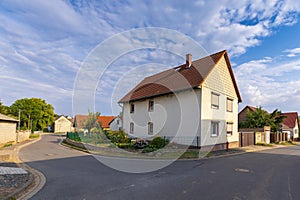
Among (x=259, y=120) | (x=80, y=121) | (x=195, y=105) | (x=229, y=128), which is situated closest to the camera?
(x=195, y=105)

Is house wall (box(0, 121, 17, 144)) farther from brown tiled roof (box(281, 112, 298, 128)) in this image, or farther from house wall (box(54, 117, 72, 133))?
house wall (box(54, 117, 72, 133))

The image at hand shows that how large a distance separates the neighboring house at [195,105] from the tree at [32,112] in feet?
155

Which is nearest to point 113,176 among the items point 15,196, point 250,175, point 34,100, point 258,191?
point 15,196

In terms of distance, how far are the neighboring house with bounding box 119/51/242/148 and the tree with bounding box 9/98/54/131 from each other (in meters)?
Answer: 47.4

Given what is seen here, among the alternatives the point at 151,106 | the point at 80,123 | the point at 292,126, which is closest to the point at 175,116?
the point at 151,106

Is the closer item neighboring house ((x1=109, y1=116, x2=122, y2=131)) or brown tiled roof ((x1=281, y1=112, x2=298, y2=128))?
neighboring house ((x1=109, y1=116, x2=122, y2=131))

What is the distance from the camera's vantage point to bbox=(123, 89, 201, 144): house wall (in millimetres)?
16969

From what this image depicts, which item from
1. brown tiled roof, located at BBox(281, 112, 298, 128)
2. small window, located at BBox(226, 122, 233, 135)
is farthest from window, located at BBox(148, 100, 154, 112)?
brown tiled roof, located at BBox(281, 112, 298, 128)

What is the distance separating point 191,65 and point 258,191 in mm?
16223

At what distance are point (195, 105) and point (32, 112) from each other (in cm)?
5667

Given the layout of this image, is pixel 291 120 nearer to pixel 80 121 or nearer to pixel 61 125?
pixel 80 121

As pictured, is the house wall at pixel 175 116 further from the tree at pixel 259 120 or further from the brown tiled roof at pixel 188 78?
the tree at pixel 259 120

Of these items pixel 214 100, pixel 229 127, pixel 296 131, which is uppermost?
pixel 214 100

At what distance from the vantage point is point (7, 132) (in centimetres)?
2222
